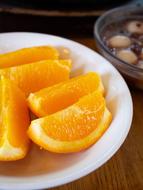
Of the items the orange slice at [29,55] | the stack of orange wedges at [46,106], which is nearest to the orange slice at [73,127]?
the stack of orange wedges at [46,106]

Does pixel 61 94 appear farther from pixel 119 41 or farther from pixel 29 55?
pixel 119 41

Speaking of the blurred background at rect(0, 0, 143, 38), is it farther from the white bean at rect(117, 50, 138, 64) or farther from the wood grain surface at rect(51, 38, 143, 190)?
the wood grain surface at rect(51, 38, 143, 190)

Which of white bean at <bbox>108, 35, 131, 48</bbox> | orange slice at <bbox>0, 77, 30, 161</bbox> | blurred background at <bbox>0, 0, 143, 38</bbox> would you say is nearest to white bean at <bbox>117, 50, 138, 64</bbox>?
Result: white bean at <bbox>108, 35, 131, 48</bbox>

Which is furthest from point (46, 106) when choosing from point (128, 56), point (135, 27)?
point (135, 27)

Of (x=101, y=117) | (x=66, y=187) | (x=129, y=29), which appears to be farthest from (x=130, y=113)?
(x=129, y=29)

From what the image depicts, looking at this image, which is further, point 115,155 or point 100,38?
point 100,38

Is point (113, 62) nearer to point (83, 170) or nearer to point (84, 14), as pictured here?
point (84, 14)

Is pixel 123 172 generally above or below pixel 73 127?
below
